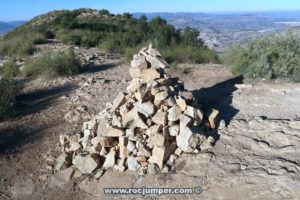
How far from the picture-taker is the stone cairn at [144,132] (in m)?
5.85

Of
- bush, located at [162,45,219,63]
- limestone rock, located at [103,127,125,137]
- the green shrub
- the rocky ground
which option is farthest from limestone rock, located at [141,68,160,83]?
the green shrub

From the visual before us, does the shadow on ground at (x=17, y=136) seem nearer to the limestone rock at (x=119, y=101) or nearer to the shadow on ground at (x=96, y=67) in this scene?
the limestone rock at (x=119, y=101)

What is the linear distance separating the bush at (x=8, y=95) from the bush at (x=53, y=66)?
160cm

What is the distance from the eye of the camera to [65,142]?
6871mm

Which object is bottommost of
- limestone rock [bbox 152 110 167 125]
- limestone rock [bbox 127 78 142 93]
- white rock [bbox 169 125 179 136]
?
white rock [bbox 169 125 179 136]

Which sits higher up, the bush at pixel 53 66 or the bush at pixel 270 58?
the bush at pixel 270 58

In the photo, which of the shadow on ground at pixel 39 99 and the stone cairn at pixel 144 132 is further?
the shadow on ground at pixel 39 99

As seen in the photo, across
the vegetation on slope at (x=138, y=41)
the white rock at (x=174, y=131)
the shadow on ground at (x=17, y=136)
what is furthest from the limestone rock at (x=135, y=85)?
the vegetation on slope at (x=138, y=41)

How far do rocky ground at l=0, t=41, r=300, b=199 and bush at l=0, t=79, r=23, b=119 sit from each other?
209 mm

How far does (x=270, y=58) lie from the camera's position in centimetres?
965

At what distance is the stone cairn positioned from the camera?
5852 mm

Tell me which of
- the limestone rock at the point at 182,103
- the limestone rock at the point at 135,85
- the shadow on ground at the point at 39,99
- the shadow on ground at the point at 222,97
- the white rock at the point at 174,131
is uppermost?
the limestone rock at the point at 135,85

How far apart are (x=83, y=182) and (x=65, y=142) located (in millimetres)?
1165

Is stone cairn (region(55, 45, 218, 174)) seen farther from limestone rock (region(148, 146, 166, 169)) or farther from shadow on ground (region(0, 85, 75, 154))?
shadow on ground (region(0, 85, 75, 154))
